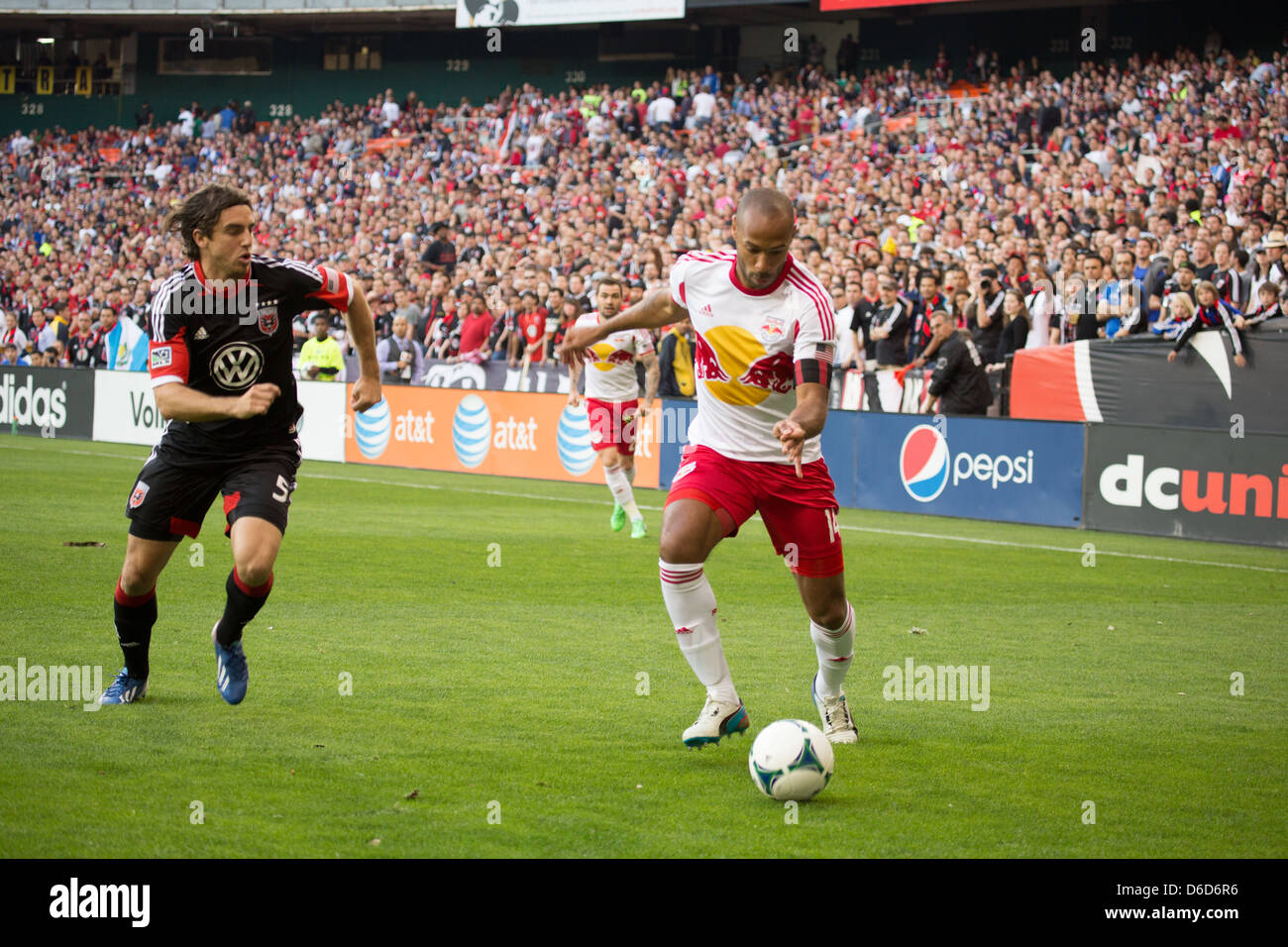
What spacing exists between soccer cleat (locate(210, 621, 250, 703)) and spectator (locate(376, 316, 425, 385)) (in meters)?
18.9

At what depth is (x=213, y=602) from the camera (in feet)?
32.4

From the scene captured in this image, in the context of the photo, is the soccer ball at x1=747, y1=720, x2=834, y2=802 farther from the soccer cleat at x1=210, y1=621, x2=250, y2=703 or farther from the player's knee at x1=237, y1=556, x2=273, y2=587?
the soccer cleat at x1=210, y1=621, x2=250, y2=703

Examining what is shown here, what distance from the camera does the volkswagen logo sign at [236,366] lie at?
259 inches

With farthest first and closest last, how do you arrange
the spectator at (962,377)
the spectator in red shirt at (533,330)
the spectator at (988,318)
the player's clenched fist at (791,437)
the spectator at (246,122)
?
the spectator at (246,122) → the spectator in red shirt at (533,330) → the spectator at (988,318) → the spectator at (962,377) → the player's clenched fist at (791,437)

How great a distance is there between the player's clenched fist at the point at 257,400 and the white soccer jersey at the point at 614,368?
29.7 feet

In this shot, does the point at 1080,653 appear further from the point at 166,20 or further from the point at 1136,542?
the point at 166,20

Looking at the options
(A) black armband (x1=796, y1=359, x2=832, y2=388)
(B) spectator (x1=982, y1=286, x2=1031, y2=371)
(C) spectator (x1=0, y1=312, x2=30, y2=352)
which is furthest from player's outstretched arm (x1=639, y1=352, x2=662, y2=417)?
(C) spectator (x1=0, y1=312, x2=30, y2=352)

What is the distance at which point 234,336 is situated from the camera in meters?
6.57

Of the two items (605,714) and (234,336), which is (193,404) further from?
(605,714)

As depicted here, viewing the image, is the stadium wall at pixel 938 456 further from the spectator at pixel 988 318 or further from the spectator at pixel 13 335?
the spectator at pixel 13 335

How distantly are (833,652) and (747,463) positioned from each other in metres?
0.93

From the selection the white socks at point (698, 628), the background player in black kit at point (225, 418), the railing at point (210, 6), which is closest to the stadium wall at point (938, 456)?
the white socks at point (698, 628)
